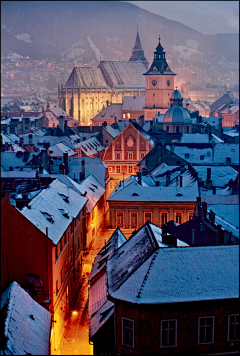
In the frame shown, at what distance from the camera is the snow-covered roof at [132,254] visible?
864 inches

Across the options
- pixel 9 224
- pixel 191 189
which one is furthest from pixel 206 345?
pixel 191 189

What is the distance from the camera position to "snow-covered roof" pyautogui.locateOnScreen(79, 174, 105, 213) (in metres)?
47.5

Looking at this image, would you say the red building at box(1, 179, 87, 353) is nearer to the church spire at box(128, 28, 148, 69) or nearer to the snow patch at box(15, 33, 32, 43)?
the church spire at box(128, 28, 148, 69)

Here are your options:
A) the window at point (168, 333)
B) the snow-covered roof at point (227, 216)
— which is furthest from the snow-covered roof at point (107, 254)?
the window at point (168, 333)

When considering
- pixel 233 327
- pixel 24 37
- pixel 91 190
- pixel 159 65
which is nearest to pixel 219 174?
pixel 91 190

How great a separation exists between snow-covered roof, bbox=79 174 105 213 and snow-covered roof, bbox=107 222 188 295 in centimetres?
2013

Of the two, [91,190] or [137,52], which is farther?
[137,52]

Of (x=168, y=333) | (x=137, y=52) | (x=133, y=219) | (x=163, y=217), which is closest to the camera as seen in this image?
(x=168, y=333)

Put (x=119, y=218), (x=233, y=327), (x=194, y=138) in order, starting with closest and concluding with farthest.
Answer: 1. (x=233, y=327)
2. (x=119, y=218)
3. (x=194, y=138)

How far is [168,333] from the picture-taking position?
65.3 ft

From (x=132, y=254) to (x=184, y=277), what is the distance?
415cm

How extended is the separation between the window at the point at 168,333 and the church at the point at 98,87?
12131 cm

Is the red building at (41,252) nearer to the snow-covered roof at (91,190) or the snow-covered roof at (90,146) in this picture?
the snow-covered roof at (91,190)

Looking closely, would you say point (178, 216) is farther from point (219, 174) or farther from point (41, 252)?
point (41, 252)
